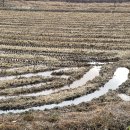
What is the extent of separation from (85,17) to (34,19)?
9.36m

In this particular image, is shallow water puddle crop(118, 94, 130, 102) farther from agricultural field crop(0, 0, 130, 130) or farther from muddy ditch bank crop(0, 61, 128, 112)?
muddy ditch bank crop(0, 61, 128, 112)

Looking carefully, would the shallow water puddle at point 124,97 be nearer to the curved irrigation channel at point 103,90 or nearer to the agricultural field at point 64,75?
the agricultural field at point 64,75

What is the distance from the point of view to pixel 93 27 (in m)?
61.2

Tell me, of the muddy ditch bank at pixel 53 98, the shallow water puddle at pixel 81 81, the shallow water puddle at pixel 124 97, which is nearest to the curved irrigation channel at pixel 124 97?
the shallow water puddle at pixel 124 97

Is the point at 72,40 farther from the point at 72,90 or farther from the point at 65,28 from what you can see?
the point at 72,90

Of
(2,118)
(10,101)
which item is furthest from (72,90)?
(2,118)

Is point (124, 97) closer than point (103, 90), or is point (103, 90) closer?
point (124, 97)

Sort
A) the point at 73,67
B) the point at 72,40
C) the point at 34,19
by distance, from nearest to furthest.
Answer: the point at 73,67 < the point at 72,40 < the point at 34,19

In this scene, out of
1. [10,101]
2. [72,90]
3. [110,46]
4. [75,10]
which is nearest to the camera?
[10,101]

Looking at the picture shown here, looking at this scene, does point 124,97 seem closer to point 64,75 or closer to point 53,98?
point 53,98

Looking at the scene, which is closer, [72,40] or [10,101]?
[10,101]

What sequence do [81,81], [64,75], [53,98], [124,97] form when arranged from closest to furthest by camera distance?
[53,98], [124,97], [81,81], [64,75]

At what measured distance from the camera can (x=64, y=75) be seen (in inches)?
1324

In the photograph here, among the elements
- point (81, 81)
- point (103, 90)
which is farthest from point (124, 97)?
point (81, 81)
